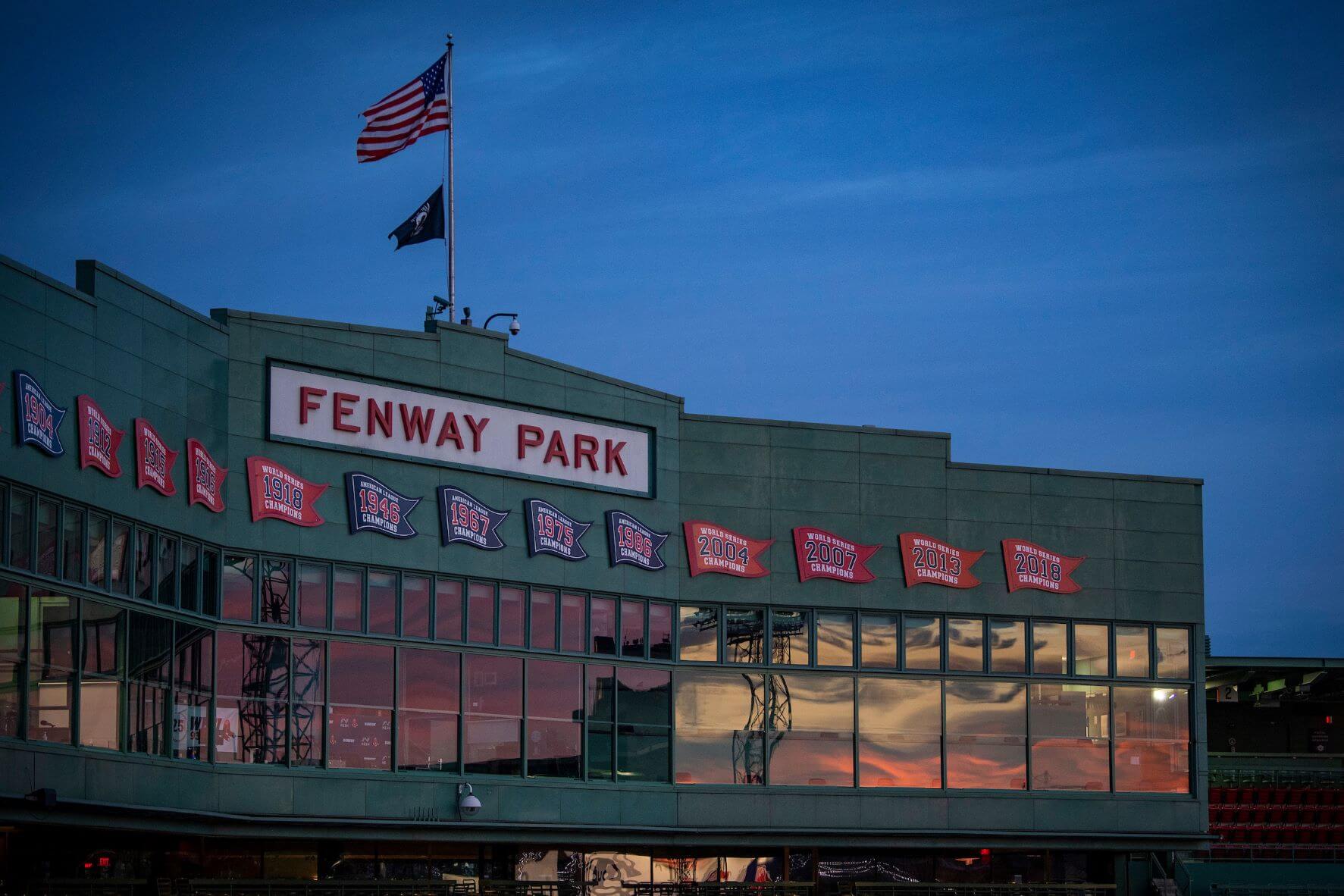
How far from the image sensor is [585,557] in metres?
33.3

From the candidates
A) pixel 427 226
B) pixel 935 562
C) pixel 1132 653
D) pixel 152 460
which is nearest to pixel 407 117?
pixel 427 226

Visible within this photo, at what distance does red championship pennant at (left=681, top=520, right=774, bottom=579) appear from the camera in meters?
34.5

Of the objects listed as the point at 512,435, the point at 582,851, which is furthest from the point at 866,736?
the point at 512,435

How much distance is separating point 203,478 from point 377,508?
318cm

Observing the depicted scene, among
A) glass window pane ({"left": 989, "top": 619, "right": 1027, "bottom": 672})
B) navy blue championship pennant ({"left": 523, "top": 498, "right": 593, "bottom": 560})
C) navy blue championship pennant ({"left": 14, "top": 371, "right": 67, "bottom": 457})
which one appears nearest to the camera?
navy blue championship pennant ({"left": 14, "top": 371, "right": 67, "bottom": 457})

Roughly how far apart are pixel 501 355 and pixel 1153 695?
15003mm

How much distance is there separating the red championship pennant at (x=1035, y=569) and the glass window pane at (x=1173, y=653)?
2.15 meters

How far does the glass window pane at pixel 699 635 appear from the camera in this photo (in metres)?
34.4

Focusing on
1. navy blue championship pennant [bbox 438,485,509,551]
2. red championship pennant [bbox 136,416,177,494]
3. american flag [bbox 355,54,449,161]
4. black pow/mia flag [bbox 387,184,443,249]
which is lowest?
navy blue championship pennant [bbox 438,485,509,551]

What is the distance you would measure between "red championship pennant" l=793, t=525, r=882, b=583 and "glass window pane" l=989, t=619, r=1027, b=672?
9.38 ft

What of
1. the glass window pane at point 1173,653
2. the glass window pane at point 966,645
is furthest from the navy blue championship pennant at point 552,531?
the glass window pane at point 1173,653

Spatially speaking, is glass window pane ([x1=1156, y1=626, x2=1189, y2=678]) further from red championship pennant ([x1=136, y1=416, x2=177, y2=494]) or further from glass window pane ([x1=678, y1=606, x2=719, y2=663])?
red championship pennant ([x1=136, y1=416, x2=177, y2=494])

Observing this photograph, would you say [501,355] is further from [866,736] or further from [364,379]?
[866,736]

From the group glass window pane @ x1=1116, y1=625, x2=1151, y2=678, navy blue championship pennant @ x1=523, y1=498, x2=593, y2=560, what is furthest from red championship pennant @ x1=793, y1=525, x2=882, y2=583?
glass window pane @ x1=1116, y1=625, x2=1151, y2=678
